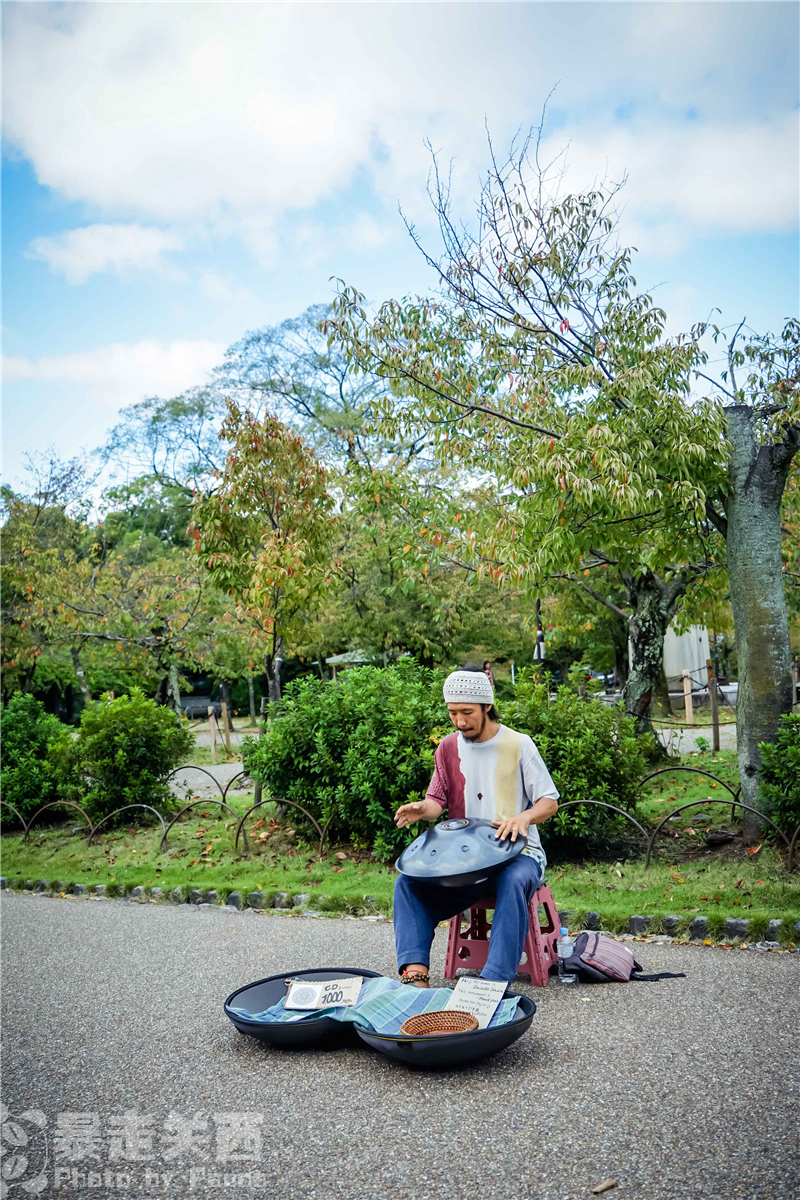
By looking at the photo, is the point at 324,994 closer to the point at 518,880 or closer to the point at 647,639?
the point at 518,880

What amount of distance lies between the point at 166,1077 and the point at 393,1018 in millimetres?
933

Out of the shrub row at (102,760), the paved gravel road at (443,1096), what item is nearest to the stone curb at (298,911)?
the paved gravel road at (443,1096)

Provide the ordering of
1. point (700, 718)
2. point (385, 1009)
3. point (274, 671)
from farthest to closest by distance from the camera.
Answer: point (700, 718) → point (274, 671) → point (385, 1009)

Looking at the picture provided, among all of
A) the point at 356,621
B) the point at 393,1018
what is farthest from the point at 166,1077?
the point at 356,621

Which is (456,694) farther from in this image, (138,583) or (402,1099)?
(138,583)

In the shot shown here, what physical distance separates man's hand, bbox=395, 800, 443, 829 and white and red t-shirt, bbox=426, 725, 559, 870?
6cm

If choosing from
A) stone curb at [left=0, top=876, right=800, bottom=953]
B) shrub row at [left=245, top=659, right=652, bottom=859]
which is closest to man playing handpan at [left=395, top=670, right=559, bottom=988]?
stone curb at [left=0, top=876, right=800, bottom=953]

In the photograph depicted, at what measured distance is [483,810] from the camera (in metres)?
4.12

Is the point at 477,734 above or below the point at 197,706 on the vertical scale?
above

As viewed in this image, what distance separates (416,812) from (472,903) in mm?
485

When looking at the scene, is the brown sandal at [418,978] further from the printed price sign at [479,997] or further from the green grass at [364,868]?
the green grass at [364,868]

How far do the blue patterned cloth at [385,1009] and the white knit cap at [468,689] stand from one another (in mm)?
1303

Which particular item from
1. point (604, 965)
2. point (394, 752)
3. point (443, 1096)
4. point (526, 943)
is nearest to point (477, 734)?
point (526, 943)

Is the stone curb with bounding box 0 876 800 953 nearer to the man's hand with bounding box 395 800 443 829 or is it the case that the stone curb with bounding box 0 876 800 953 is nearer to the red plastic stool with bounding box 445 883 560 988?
the red plastic stool with bounding box 445 883 560 988
